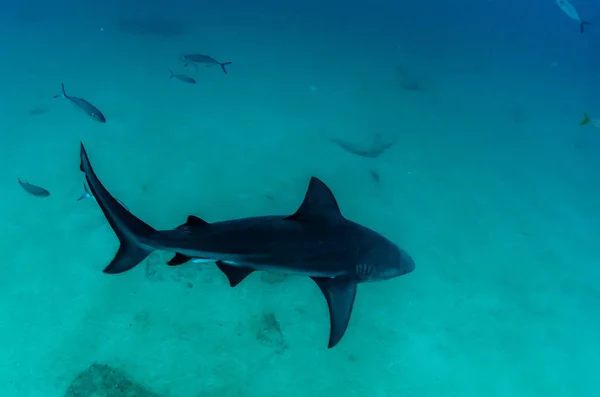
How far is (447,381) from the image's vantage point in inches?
246

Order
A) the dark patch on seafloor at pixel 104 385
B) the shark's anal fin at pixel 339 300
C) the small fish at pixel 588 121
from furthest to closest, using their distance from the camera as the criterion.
→ 1. the small fish at pixel 588 121
2. the dark patch on seafloor at pixel 104 385
3. the shark's anal fin at pixel 339 300

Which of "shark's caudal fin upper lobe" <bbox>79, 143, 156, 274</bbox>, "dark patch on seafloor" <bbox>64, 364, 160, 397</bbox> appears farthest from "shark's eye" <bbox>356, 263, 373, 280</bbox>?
"dark patch on seafloor" <bbox>64, 364, 160, 397</bbox>

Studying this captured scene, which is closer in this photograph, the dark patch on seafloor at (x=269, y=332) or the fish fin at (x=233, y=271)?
the fish fin at (x=233, y=271)

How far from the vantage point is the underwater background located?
612 centimetres

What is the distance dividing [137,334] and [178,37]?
14596mm

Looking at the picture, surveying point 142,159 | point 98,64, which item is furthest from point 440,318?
point 98,64

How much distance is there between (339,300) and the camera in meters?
3.56

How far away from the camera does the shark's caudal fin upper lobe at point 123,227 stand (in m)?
3.10

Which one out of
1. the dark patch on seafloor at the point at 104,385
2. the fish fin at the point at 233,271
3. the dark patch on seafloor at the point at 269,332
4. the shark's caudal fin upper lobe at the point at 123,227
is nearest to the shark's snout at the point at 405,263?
the fish fin at the point at 233,271

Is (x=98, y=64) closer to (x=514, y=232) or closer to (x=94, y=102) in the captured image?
(x=94, y=102)

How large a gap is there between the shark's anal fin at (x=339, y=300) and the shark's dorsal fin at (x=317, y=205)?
1.83 feet

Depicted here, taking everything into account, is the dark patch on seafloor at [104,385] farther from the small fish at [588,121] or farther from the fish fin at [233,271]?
the small fish at [588,121]

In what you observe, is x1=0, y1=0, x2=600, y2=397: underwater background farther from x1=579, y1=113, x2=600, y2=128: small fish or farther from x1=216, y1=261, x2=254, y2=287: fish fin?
x1=216, y1=261, x2=254, y2=287: fish fin

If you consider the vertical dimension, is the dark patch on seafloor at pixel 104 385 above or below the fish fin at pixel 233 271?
below
